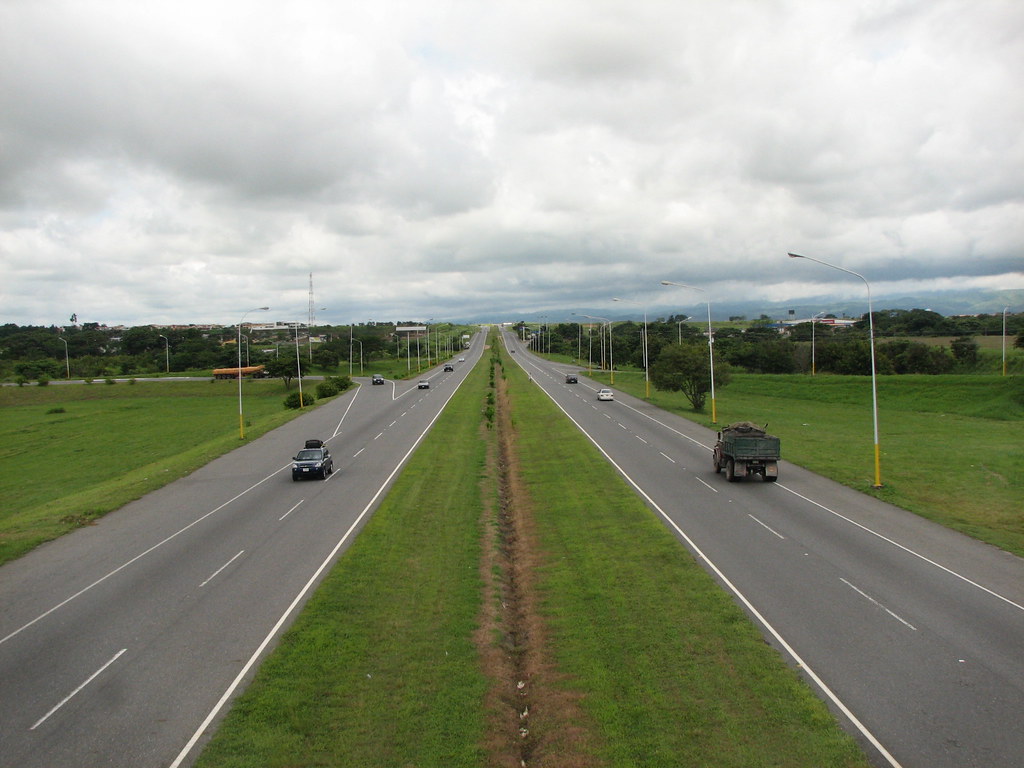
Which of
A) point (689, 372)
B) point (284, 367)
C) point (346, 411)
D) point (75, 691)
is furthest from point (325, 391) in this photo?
point (75, 691)

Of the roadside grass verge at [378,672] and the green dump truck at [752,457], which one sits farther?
the green dump truck at [752,457]

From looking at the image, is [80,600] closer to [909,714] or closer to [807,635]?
[807,635]

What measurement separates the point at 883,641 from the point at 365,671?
32.9 feet

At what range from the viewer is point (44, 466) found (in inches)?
1870

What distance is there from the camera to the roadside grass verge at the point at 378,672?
10555 mm

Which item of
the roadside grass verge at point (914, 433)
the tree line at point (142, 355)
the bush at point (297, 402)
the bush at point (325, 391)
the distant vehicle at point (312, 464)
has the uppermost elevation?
the tree line at point (142, 355)

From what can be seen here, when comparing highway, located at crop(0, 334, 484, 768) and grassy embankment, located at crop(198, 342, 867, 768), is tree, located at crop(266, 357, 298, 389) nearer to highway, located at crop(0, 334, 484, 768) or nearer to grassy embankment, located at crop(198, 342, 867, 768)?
highway, located at crop(0, 334, 484, 768)

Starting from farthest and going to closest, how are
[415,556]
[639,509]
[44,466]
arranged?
[44,466] → [639,509] → [415,556]

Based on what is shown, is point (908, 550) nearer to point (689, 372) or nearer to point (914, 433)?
point (914, 433)

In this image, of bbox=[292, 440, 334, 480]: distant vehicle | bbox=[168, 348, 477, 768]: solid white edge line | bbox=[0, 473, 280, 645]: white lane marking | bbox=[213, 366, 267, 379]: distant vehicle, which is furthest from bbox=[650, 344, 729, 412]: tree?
bbox=[213, 366, 267, 379]: distant vehicle

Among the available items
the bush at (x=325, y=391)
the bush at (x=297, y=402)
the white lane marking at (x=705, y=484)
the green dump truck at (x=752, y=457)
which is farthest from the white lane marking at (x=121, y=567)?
the bush at (x=325, y=391)

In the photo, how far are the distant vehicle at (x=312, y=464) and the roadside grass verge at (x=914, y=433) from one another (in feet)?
61.0

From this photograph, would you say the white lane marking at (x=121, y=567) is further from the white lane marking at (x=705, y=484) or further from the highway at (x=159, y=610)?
the white lane marking at (x=705, y=484)

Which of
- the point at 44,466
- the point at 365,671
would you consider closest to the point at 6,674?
the point at 365,671
